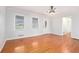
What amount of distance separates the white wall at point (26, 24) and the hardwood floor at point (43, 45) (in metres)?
0.07

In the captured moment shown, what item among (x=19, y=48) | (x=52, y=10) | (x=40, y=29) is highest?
(x=52, y=10)

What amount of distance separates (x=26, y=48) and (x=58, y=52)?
437mm

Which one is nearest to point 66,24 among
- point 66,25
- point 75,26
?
point 66,25

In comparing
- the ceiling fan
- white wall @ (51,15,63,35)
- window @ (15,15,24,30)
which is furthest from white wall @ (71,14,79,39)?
window @ (15,15,24,30)

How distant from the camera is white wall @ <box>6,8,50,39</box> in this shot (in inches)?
55.3

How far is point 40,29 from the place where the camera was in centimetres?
149

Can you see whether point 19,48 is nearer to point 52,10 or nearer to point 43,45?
point 43,45

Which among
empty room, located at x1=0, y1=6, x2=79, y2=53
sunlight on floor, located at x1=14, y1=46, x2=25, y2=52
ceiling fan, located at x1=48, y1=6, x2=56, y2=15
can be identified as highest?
ceiling fan, located at x1=48, y1=6, x2=56, y2=15

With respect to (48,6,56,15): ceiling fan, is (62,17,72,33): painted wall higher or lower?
lower

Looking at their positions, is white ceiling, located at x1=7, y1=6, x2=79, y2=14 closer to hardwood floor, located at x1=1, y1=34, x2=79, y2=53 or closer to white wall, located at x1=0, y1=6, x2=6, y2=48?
white wall, located at x1=0, y1=6, x2=6, y2=48

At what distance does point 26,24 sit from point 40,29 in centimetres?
21

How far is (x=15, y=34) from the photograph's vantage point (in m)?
1.43
